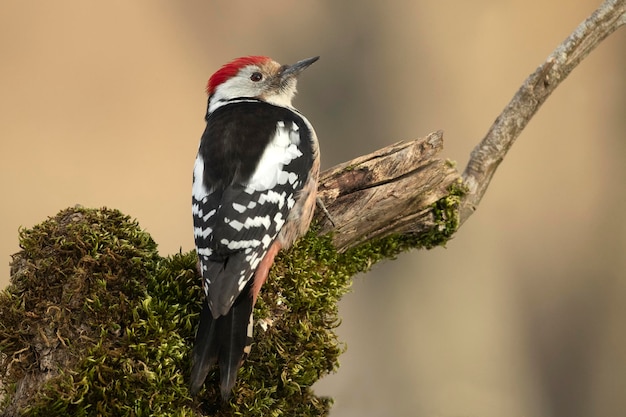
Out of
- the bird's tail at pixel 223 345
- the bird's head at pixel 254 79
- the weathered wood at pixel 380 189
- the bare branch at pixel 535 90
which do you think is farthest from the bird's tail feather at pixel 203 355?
the bare branch at pixel 535 90

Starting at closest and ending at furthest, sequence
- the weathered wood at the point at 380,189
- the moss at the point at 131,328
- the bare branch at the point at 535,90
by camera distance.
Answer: the moss at the point at 131,328
the weathered wood at the point at 380,189
the bare branch at the point at 535,90

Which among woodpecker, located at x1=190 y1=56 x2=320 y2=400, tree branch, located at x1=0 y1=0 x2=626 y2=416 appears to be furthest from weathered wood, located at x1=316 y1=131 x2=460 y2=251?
woodpecker, located at x1=190 y1=56 x2=320 y2=400

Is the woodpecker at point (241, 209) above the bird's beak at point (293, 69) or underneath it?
underneath

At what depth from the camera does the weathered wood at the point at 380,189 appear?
229cm

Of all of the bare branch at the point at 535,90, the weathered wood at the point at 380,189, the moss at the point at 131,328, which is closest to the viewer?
the moss at the point at 131,328

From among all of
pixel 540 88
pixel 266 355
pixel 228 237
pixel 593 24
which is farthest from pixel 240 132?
pixel 593 24

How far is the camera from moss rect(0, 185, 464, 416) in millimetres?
1671

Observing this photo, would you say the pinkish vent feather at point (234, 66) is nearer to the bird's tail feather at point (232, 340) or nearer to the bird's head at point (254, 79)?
the bird's head at point (254, 79)

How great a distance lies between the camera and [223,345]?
1727mm

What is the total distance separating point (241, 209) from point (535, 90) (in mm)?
1463

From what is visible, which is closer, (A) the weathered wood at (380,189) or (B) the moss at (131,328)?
(B) the moss at (131,328)

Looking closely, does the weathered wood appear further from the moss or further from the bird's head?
the bird's head

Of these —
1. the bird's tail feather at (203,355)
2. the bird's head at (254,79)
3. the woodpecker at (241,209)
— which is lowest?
the bird's tail feather at (203,355)

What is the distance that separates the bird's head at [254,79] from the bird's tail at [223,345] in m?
1.17
